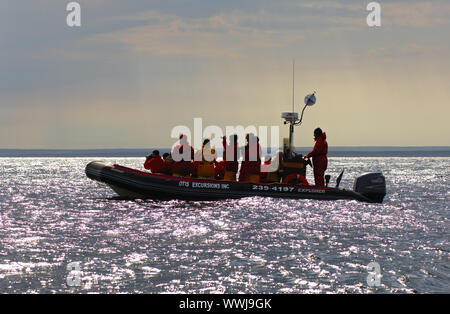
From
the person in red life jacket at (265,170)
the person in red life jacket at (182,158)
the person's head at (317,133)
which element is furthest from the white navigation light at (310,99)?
the person in red life jacket at (182,158)

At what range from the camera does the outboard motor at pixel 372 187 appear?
1594cm

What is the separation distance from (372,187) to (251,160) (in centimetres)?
360

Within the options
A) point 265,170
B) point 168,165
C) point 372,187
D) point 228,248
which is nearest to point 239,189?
point 265,170

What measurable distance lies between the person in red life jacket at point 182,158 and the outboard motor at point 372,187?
5044mm

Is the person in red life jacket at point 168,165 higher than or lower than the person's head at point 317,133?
lower

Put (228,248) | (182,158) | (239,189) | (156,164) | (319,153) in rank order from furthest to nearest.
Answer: (156,164) → (182,158) → (239,189) → (319,153) → (228,248)

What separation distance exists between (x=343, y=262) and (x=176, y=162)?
8.67m

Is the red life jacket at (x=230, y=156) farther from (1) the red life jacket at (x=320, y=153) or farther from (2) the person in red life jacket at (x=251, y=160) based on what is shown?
(1) the red life jacket at (x=320, y=153)

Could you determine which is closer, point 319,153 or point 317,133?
point 319,153

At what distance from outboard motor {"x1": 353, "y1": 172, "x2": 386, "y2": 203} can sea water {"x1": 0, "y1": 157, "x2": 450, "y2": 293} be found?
0.43 metres

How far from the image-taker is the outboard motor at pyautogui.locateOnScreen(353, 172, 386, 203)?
15.9m

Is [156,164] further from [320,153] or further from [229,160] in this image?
[320,153]

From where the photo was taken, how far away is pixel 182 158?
16641mm
